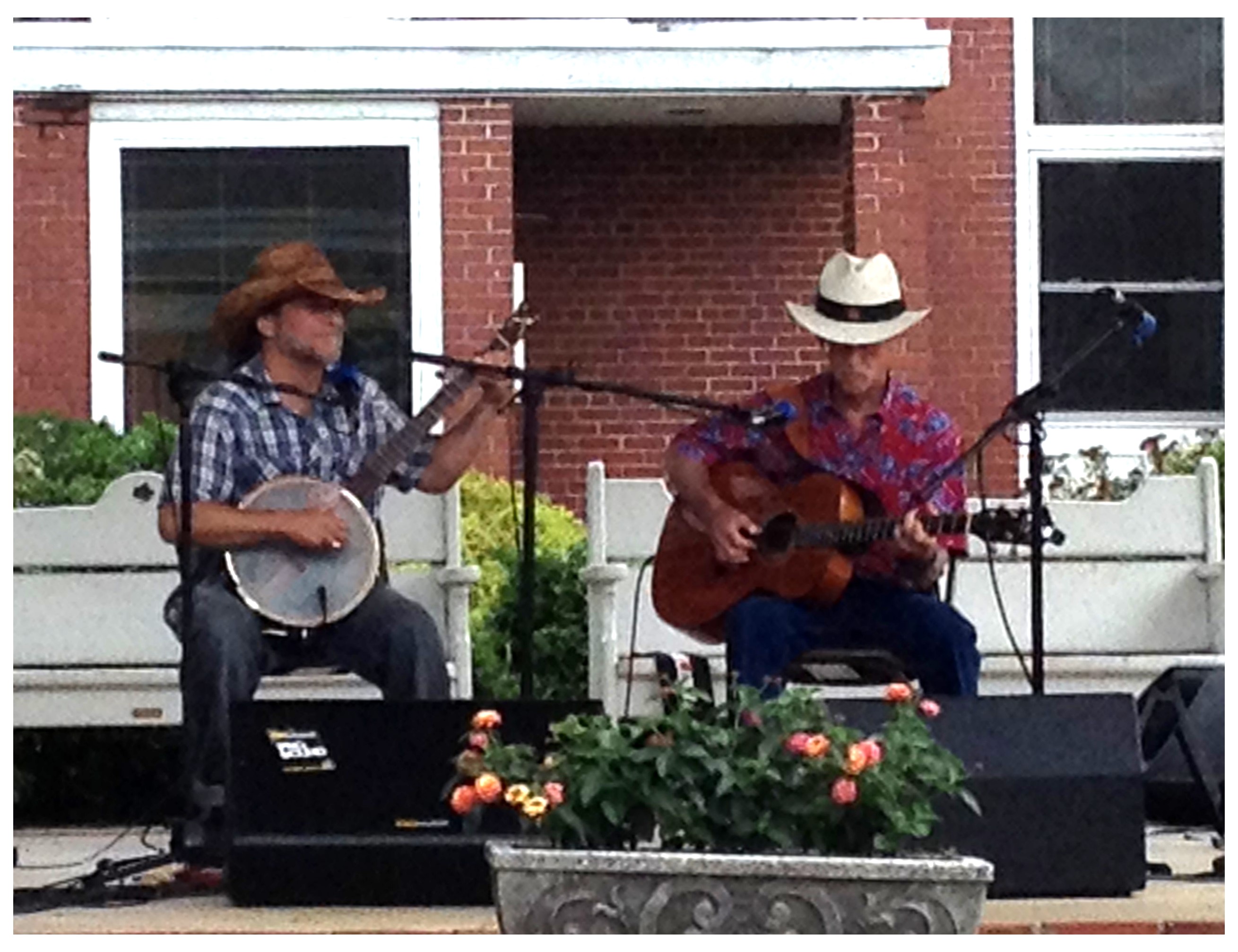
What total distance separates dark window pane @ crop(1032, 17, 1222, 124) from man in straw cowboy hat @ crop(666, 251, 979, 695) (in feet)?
19.0

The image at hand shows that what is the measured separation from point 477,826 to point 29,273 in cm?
580

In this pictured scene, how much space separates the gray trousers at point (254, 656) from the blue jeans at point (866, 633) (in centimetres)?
64

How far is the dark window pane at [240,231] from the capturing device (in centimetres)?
1134

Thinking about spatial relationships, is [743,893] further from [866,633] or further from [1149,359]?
[1149,359]

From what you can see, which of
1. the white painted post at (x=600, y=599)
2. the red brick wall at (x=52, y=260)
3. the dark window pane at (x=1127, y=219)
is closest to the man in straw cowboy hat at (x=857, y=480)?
the white painted post at (x=600, y=599)

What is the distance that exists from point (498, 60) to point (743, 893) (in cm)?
671

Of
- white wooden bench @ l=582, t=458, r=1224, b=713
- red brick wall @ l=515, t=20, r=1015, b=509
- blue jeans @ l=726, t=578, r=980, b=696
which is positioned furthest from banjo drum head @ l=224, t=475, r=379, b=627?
red brick wall @ l=515, t=20, r=1015, b=509

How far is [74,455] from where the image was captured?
9.88 m

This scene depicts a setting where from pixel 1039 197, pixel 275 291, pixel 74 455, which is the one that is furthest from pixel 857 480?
pixel 1039 197

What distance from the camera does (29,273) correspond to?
1123 cm

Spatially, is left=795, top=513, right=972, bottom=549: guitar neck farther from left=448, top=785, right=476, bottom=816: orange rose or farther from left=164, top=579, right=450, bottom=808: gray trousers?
left=448, top=785, right=476, bottom=816: orange rose

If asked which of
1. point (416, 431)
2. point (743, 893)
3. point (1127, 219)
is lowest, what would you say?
point (743, 893)

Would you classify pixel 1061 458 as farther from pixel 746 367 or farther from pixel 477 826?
pixel 477 826

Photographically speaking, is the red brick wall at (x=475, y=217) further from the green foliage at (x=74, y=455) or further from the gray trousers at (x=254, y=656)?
the gray trousers at (x=254, y=656)
